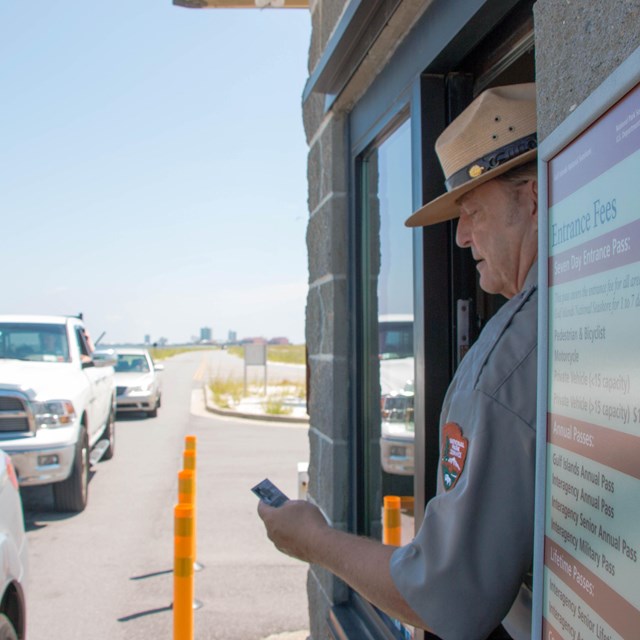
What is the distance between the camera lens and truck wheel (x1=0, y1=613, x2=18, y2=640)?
2891 mm

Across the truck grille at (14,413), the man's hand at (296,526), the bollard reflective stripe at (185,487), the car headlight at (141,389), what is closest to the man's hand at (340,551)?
the man's hand at (296,526)

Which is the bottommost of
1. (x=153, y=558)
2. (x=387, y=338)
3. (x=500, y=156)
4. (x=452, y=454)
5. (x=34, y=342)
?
(x=153, y=558)

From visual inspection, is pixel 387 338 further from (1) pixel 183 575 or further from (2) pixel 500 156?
(1) pixel 183 575

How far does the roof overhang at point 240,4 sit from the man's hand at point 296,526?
11.2ft

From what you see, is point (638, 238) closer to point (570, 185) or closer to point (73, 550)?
point (570, 185)

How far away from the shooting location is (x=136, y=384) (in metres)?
16.2

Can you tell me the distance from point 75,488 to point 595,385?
7605 mm

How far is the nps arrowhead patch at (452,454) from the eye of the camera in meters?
1.40

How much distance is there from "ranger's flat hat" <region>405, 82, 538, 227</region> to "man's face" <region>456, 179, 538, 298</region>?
0.04m

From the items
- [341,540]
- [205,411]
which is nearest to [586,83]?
[341,540]

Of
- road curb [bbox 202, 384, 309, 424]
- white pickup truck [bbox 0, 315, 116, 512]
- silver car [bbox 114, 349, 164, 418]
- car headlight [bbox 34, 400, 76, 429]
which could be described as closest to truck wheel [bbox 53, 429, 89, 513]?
white pickup truck [bbox 0, 315, 116, 512]

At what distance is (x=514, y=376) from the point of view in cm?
141

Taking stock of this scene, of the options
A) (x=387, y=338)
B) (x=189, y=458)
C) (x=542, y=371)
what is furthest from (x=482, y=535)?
(x=189, y=458)

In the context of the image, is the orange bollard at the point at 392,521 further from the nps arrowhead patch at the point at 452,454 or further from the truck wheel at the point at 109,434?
the truck wheel at the point at 109,434
